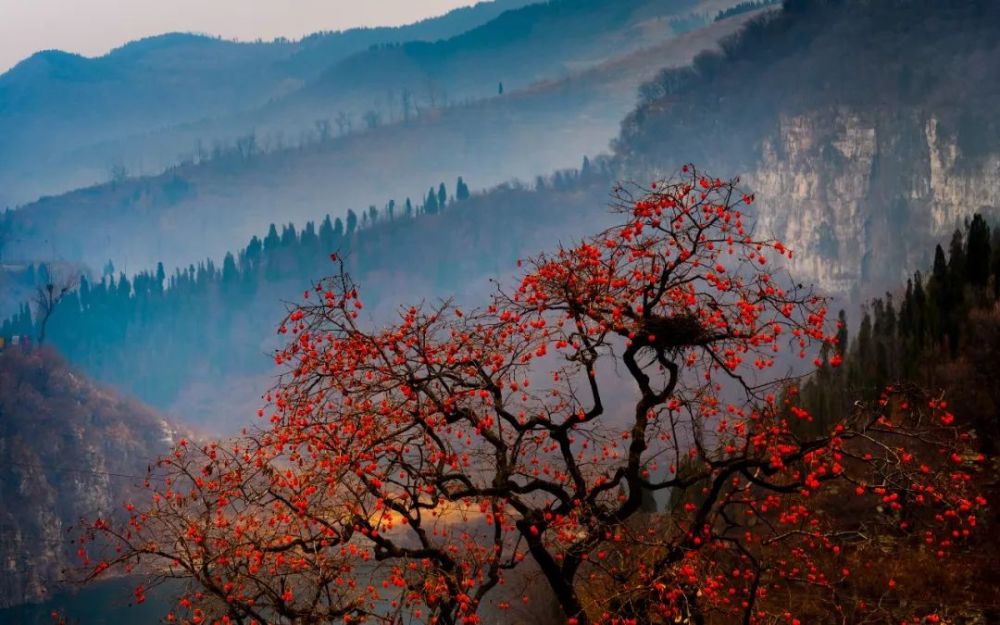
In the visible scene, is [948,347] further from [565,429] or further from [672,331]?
[565,429]

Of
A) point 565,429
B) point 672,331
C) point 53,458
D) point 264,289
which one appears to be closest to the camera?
point 672,331

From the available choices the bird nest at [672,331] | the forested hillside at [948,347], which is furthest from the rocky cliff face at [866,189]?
the bird nest at [672,331]

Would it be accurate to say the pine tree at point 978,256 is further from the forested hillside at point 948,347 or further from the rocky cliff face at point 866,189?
the rocky cliff face at point 866,189

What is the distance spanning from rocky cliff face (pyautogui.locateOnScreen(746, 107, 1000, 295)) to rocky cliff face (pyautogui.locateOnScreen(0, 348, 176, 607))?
9761 centimetres

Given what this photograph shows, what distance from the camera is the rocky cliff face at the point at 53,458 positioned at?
116438 millimetres

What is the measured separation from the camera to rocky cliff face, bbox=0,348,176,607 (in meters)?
116

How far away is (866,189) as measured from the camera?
126188mm

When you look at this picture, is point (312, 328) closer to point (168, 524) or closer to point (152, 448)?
point (168, 524)

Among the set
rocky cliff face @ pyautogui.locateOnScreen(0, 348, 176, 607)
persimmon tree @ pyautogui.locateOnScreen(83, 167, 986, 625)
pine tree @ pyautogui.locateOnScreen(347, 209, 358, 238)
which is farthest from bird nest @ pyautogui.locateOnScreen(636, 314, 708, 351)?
pine tree @ pyautogui.locateOnScreen(347, 209, 358, 238)

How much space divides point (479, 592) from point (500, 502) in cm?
136

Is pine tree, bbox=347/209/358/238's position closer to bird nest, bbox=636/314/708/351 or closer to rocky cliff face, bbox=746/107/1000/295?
rocky cliff face, bbox=746/107/1000/295

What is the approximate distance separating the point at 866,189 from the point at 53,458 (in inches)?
4645

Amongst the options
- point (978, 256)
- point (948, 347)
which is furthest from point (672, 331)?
point (978, 256)

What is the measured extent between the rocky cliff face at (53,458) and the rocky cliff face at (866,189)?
320ft
